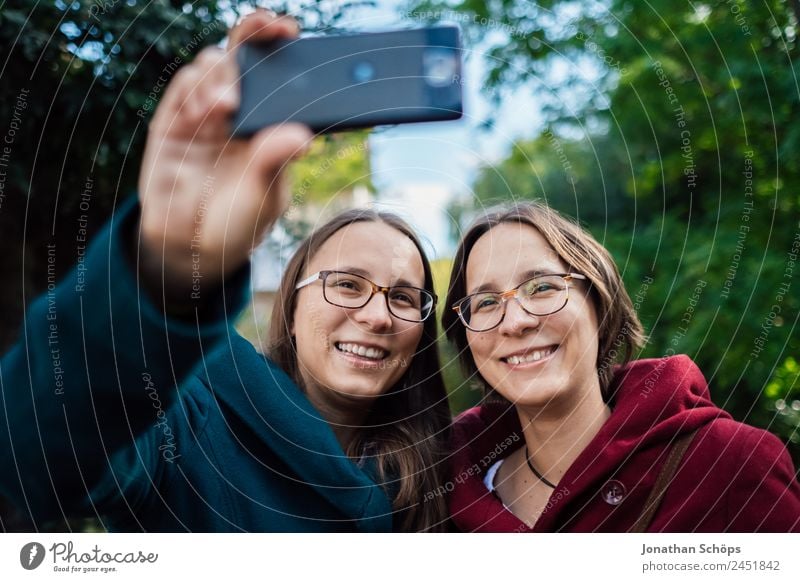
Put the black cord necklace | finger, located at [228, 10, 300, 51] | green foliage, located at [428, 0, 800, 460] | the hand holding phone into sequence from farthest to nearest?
1. green foliage, located at [428, 0, 800, 460]
2. the black cord necklace
3. finger, located at [228, 10, 300, 51]
4. the hand holding phone

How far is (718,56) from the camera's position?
1.37 metres

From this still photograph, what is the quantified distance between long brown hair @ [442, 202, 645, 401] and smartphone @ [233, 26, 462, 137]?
0.13 m

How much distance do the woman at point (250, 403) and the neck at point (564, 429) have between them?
119mm

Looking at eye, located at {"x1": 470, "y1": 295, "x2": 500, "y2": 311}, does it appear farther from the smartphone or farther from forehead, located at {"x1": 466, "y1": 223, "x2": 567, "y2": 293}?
the smartphone

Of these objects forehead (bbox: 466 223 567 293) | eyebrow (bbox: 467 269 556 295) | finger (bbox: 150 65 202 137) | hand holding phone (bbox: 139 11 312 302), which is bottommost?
eyebrow (bbox: 467 269 556 295)

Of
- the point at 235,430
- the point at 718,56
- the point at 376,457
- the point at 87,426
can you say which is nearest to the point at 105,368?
the point at 87,426

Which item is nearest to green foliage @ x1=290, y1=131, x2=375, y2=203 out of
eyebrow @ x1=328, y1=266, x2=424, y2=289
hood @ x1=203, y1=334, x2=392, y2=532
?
eyebrow @ x1=328, y1=266, x2=424, y2=289

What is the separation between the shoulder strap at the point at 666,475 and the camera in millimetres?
803

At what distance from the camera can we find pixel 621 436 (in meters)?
0.83

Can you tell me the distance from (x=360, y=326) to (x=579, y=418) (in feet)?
0.88

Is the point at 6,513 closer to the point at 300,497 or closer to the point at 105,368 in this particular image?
the point at 300,497

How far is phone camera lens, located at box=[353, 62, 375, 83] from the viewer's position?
804 mm
